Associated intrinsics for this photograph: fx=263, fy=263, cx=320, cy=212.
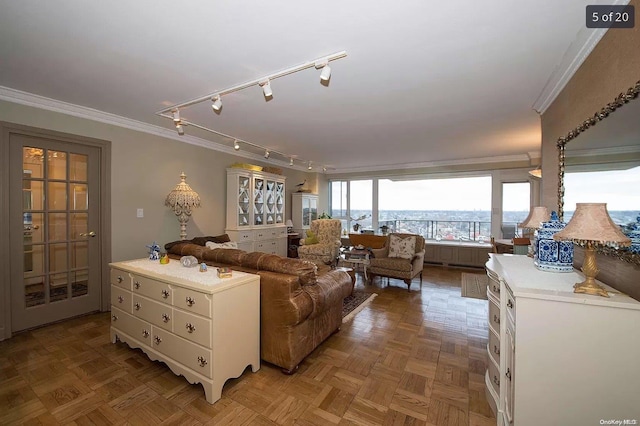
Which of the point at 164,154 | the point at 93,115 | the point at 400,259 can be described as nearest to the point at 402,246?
the point at 400,259

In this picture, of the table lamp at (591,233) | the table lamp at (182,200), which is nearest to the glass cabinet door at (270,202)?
the table lamp at (182,200)

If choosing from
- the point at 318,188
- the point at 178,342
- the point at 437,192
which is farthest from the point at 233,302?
the point at 437,192

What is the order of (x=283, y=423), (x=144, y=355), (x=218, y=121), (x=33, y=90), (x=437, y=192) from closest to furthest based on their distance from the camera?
1. (x=283, y=423)
2. (x=144, y=355)
3. (x=33, y=90)
4. (x=218, y=121)
5. (x=437, y=192)

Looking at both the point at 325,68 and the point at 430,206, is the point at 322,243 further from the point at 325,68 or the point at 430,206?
the point at 325,68

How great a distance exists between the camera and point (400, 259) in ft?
14.8

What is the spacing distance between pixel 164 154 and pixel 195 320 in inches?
119

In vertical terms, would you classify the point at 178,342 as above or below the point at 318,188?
below

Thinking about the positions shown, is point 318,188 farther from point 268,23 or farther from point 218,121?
point 268,23

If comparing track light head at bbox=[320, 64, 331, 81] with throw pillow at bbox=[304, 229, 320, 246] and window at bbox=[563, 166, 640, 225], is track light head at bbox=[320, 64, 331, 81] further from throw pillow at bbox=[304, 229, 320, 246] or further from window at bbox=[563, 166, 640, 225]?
throw pillow at bbox=[304, 229, 320, 246]

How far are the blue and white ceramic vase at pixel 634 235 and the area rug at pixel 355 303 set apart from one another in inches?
97.9

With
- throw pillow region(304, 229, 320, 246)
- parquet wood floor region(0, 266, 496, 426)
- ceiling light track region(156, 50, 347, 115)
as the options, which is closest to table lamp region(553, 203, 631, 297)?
parquet wood floor region(0, 266, 496, 426)

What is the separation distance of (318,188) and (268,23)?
594 cm

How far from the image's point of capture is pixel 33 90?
2.66 meters

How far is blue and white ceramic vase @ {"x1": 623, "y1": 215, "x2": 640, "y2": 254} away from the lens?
1.29 meters
